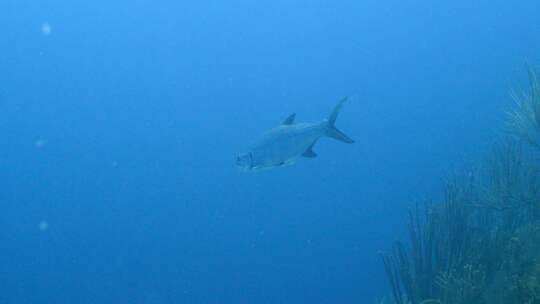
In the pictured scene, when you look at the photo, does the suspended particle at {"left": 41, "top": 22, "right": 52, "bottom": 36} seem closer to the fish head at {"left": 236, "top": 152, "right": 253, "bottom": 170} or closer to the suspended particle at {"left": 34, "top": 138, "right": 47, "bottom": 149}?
the suspended particle at {"left": 34, "top": 138, "right": 47, "bottom": 149}

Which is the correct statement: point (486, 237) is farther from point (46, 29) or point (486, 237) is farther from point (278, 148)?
point (46, 29)

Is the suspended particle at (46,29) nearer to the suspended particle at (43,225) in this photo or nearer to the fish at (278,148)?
the suspended particle at (43,225)

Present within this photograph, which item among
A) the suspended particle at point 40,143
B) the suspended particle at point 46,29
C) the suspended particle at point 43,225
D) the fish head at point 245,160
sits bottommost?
the fish head at point 245,160

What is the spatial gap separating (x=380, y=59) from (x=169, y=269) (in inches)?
1381

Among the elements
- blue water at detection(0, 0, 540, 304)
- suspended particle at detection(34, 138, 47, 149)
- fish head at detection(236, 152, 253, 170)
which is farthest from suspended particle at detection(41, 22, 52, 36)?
fish head at detection(236, 152, 253, 170)

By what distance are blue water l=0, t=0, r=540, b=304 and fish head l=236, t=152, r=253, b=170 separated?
24.0 ft

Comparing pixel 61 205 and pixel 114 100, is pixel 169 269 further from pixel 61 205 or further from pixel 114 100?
pixel 114 100

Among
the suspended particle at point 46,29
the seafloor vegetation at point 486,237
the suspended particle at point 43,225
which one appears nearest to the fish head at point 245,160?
the seafloor vegetation at point 486,237

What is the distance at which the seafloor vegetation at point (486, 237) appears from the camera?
562 centimetres

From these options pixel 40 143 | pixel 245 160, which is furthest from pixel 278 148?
pixel 40 143

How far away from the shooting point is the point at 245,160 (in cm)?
510

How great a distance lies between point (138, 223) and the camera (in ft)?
112

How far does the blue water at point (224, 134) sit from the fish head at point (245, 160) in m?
7.32

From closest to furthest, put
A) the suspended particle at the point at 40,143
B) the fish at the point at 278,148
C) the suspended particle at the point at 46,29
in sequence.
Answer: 1. the fish at the point at 278,148
2. the suspended particle at the point at 40,143
3. the suspended particle at the point at 46,29
